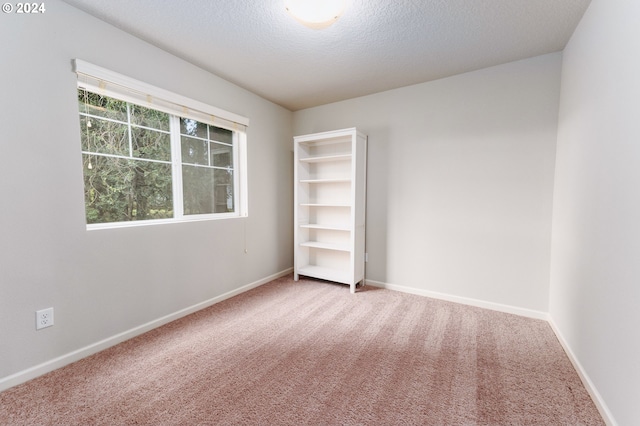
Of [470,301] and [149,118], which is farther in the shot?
[470,301]

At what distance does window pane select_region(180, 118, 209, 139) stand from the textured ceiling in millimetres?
540

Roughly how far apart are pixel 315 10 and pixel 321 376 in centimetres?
226

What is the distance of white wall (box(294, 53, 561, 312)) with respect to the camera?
2.35 meters

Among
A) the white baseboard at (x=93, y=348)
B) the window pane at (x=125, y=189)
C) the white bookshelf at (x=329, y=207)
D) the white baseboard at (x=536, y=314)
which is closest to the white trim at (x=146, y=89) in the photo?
the window pane at (x=125, y=189)

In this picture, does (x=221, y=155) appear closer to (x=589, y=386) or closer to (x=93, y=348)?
(x=93, y=348)

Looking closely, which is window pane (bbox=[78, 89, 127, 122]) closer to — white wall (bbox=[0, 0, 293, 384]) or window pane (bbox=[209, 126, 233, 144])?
white wall (bbox=[0, 0, 293, 384])

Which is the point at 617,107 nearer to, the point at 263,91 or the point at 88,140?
the point at 263,91

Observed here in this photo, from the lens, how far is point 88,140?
6.09 feet

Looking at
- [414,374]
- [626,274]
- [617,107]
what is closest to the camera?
[626,274]

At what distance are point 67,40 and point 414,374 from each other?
3136 millimetres

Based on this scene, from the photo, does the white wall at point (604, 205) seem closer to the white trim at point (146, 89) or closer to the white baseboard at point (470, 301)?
the white baseboard at point (470, 301)

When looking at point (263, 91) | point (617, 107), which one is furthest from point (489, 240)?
point (263, 91)

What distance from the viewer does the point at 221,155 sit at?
286 cm

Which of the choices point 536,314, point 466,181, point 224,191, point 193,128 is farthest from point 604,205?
point 193,128
